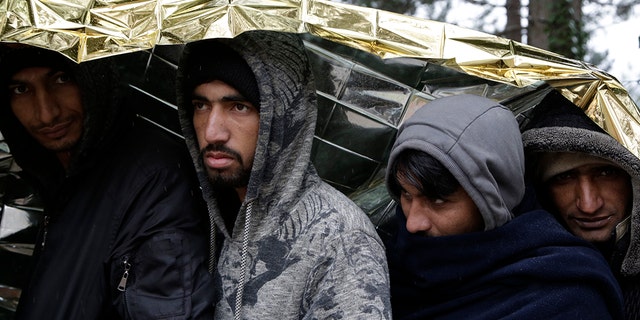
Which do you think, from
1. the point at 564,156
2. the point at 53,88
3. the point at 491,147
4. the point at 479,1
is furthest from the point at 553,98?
the point at 479,1

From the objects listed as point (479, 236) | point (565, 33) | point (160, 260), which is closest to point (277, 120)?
point (160, 260)

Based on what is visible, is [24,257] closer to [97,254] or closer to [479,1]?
[97,254]

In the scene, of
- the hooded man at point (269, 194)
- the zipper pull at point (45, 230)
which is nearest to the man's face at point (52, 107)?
the zipper pull at point (45, 230)

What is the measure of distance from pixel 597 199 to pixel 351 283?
3.18 ft

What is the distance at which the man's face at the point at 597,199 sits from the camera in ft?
7.88

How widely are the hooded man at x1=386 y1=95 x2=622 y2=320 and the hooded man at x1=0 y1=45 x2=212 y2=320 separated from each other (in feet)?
2.20

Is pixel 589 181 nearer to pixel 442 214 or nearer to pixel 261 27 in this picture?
pixel 442 214

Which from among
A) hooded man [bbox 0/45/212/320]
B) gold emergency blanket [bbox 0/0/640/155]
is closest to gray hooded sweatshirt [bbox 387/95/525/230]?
gold emergency blanket [bbox 0/0/640/155]

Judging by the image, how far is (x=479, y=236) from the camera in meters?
2.19

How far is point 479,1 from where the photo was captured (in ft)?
19.0

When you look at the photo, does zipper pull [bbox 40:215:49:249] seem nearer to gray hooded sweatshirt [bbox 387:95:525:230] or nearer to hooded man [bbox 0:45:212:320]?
hooded man [bbox 0:45:212:320]

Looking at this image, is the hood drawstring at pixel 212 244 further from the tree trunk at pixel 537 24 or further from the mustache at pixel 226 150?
the tree trunk at pixel 537 24

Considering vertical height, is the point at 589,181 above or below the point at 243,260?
above

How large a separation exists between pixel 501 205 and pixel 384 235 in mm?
663
